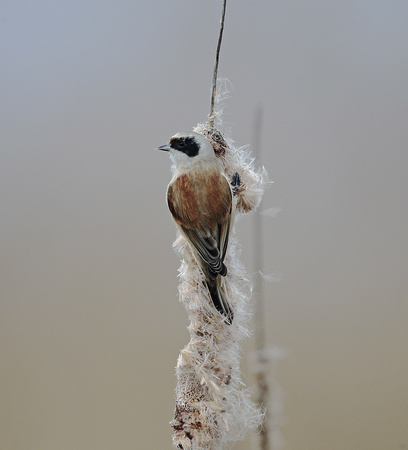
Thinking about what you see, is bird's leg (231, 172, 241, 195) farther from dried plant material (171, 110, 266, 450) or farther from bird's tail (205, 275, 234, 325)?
bird's tail (205, 275, 234, 325)

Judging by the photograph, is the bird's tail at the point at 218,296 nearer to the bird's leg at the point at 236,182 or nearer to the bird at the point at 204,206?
the bird at the point at 204,206

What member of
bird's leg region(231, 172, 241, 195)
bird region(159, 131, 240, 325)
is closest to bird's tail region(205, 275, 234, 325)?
bird region(159, 131, 240, 325)

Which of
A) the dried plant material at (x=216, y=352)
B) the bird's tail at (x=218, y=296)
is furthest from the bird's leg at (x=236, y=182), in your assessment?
the bird's tail at (x=218, y=296)

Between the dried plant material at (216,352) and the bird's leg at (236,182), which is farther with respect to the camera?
the bird's leg at (236,182)

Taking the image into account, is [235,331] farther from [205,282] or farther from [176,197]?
[176,197]

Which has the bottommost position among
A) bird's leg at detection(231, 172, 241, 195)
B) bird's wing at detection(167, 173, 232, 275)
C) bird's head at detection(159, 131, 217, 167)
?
bird's wing at detection(167, 173, 232, 275)

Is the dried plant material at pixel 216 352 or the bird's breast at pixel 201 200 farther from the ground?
the bird's breast at pixel 201 200

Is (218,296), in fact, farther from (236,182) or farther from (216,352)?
(236,182)
